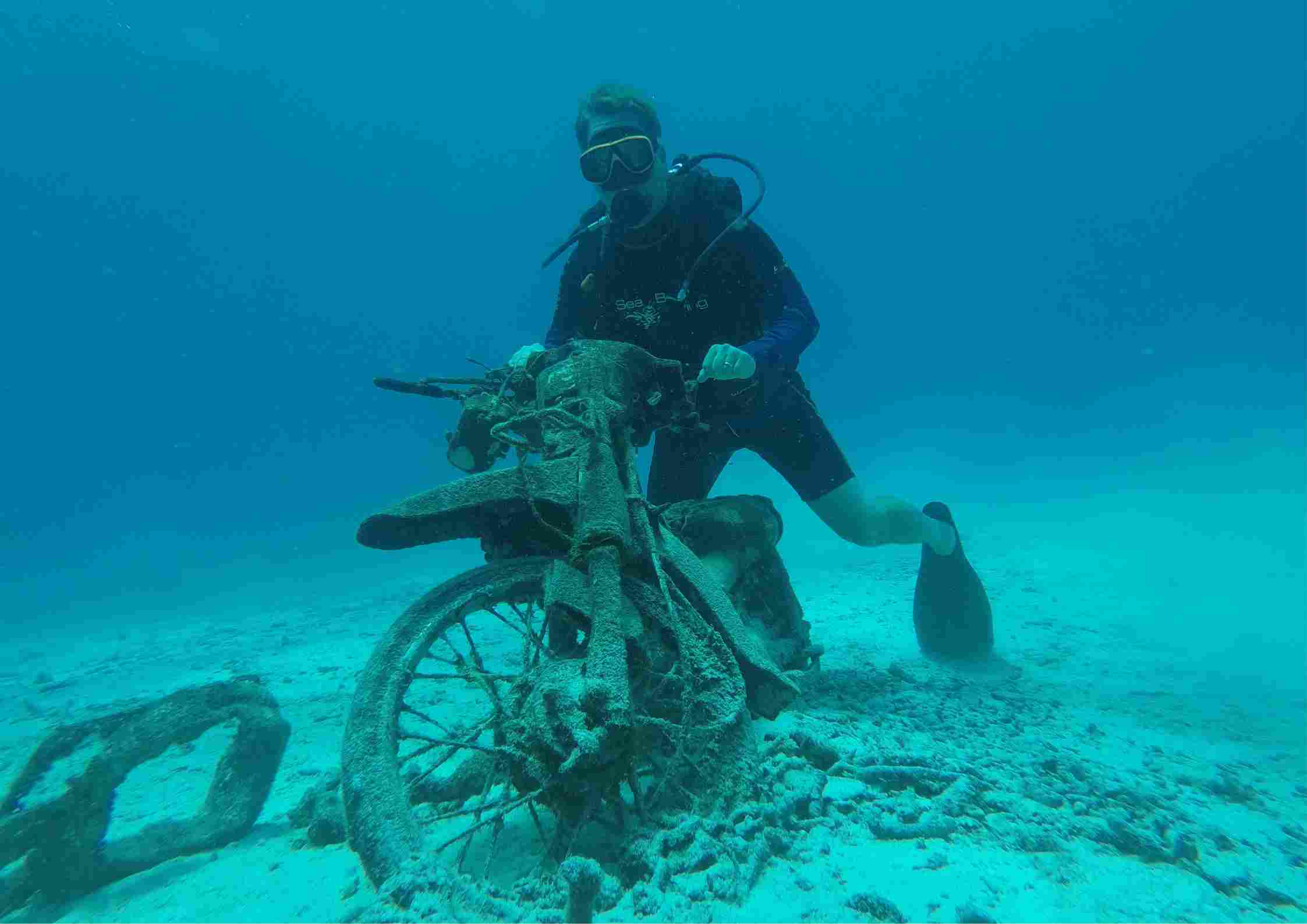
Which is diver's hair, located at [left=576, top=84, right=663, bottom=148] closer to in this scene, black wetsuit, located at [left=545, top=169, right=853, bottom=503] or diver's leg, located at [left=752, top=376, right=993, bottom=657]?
black wetsuit, located at [left=545, top=169, right=853, bottom=503]

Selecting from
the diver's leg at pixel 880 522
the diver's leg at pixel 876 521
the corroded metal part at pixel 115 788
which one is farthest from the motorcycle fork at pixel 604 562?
the diver's leg at pixel 876 521

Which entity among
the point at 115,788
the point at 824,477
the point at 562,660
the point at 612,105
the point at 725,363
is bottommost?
the point at 115,788

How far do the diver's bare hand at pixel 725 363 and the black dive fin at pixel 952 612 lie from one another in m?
2.80

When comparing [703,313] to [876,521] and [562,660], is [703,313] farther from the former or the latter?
[562,660]

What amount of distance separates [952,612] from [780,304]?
2.68 m

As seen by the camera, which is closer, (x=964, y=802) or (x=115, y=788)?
(x=964, y=802)

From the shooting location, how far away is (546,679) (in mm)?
1513

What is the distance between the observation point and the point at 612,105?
3.63 metres

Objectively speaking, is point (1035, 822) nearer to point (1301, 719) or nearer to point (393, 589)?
point (1301, 719)

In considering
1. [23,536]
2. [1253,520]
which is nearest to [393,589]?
[1253,520]

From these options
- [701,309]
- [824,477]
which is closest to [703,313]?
[701,309]

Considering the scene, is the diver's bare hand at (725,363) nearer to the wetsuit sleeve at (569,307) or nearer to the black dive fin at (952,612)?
the wetsuit sleeve at (569,307)

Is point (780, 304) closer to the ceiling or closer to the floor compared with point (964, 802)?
closer to the ceiling

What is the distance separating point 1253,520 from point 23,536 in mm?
68819
